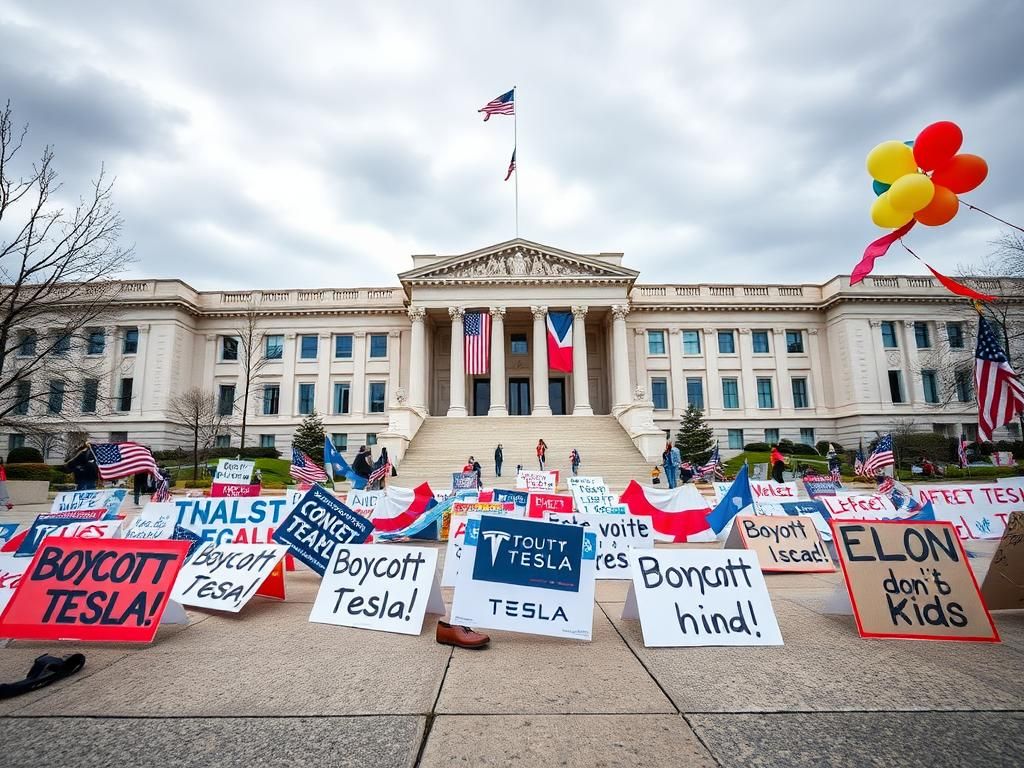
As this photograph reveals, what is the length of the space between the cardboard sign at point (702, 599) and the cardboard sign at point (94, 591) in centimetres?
370

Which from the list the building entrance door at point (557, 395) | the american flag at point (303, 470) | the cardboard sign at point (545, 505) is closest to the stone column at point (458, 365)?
the building entrance door at point (557, 395)

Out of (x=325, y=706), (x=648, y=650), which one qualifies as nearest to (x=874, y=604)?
(x=648, y=650)

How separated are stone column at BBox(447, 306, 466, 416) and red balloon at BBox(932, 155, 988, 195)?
1175 inches

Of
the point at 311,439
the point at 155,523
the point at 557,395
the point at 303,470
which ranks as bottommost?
the point at 155,523

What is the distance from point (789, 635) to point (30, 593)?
5.97 m

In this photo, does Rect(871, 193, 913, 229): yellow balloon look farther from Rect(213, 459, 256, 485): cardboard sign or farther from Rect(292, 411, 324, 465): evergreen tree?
Rect(292, 411, 324, 465): evergreen tree

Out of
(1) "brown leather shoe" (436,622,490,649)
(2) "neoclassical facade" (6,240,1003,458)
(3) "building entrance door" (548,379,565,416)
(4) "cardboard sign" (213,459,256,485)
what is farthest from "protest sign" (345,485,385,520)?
(3) "building entrance door" (548,379,565,416)

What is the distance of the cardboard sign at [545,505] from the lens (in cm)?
915

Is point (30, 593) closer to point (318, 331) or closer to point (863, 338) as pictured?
point (318, 331)

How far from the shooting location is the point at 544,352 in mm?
36750

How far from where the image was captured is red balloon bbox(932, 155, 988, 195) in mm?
6172

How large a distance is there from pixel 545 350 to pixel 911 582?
33184mm

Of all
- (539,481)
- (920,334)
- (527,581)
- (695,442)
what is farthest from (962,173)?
(920,334)

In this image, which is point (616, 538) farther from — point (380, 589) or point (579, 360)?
point (579, 360)
